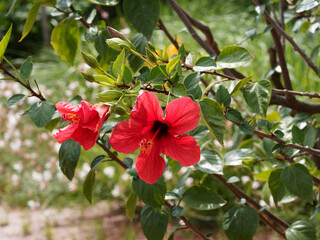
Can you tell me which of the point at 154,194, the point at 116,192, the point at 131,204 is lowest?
the point at 116,192

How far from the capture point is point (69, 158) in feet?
2.40

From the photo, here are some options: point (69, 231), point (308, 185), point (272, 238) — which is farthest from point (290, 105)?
point (69, 231)

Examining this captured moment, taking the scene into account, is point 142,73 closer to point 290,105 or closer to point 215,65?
point 215,65

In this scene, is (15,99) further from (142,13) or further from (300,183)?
(300,183)

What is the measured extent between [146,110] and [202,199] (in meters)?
0.39

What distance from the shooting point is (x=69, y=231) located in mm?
2418

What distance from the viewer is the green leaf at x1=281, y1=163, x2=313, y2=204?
741mm

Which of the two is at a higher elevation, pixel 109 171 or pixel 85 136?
pixel 85 136

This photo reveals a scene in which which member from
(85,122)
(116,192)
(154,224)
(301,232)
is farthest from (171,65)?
(116,192)

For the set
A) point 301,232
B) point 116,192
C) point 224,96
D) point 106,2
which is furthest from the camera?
point 116,192

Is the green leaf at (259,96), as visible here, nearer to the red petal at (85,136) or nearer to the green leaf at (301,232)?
the red petal at (85,136)

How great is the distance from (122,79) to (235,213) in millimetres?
437

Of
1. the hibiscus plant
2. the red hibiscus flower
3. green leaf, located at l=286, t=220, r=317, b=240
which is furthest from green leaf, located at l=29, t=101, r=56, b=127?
green leaf, located at l=286, t=220, r=317, b=240

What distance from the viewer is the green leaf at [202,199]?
2.69 ft
